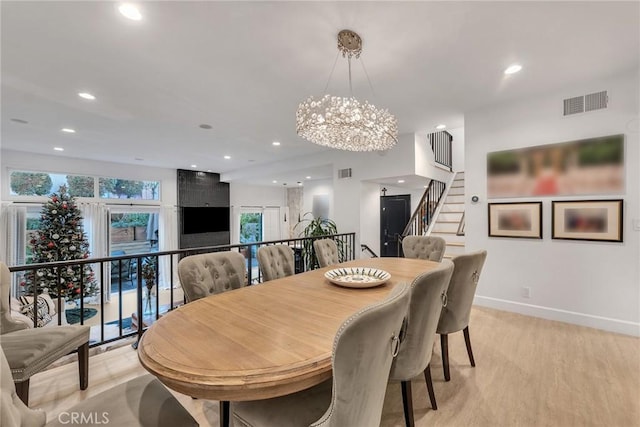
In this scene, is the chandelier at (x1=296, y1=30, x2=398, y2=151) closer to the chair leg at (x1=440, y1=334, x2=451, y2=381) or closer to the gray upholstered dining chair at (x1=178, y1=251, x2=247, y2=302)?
the gray upholstered dining chair at (x1=178, y1=251, x2=247, y2=302)

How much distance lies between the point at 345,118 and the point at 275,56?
2.76 ft

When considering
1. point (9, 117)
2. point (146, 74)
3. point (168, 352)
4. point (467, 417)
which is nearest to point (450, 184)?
point (467, 417)

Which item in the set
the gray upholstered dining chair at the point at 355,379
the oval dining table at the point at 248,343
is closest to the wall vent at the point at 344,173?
the oval dining table at the point at 248,343

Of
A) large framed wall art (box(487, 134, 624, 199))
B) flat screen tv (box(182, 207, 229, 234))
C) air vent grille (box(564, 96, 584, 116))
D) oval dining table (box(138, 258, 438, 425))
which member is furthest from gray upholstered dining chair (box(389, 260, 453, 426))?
flat screen tv (box(182, 207, 229, 234))

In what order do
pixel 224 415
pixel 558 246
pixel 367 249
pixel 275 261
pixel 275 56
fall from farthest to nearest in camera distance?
pixel 367 249, pixel 558 246, pixel 275 261, pixel 275 56, pixel 224 415

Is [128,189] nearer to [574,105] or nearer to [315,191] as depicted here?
[315,191]

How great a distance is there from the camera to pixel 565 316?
3.09 m

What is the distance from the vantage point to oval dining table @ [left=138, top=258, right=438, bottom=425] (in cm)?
92

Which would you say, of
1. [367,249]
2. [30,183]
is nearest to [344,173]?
[367,249]

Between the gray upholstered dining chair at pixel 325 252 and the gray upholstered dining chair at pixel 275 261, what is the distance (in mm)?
428

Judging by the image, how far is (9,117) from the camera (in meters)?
3.51

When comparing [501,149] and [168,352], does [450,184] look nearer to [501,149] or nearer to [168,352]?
[501,149]

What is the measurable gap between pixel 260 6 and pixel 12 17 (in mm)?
1669

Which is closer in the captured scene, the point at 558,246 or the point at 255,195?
the point at 558,246
